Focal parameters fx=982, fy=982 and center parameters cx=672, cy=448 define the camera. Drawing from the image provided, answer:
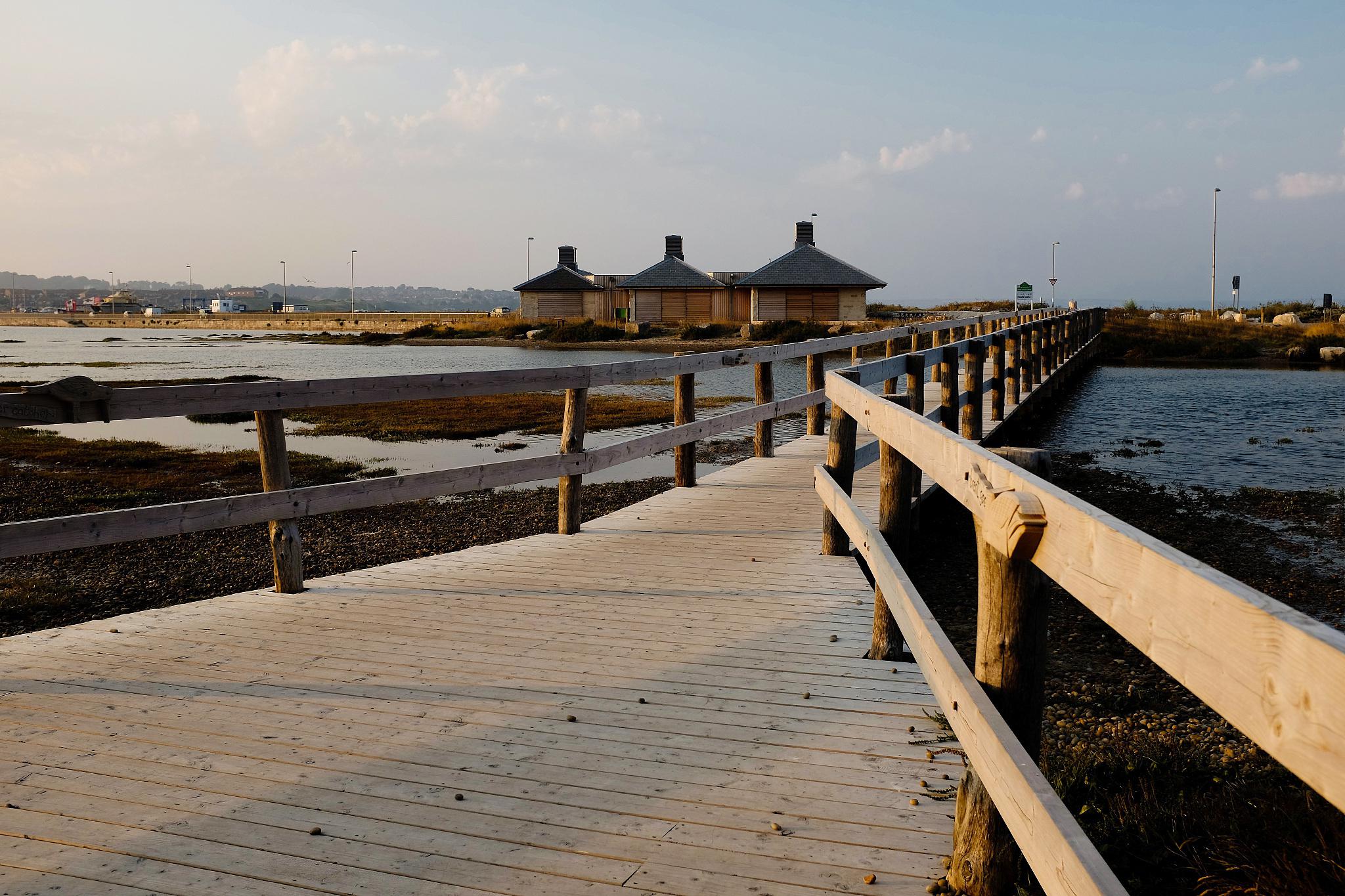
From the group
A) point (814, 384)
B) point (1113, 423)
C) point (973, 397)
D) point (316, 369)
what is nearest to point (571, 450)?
point (814, 384)

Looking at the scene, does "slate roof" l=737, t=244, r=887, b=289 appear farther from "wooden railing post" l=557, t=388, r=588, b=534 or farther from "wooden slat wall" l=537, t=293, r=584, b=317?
"wooden railing post" l=557, t=388, r=588, b=534

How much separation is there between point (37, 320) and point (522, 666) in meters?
163

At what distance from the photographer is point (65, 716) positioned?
3.80 m

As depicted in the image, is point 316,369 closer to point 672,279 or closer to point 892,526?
point 672,279

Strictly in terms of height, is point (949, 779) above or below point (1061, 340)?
below

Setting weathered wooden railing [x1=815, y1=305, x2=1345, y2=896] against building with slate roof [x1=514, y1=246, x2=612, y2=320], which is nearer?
weathered wooden railing [x1=815, y1=305, x2=1345, y2=896]

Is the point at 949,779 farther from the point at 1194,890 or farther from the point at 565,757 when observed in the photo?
the point at 565,757

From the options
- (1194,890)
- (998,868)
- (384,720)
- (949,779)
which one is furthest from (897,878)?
(384,720)

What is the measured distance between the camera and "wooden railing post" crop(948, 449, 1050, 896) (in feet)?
8.16

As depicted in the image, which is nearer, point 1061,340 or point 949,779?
point 949,779

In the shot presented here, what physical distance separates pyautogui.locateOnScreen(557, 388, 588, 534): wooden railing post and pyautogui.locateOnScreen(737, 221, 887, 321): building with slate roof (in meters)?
48.6

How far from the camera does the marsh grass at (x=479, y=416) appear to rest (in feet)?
66.2

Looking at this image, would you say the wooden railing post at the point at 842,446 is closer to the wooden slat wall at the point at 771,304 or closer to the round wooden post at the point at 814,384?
the round wooden post at the point at 814,384

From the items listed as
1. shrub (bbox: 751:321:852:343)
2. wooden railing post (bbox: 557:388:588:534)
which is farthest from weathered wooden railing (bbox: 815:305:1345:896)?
shrub (bbox: 751:321:852:343)
